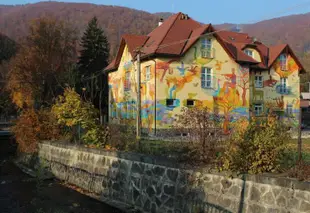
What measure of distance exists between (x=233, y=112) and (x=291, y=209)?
24177 millimetres

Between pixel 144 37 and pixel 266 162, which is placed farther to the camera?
pixel 144 37

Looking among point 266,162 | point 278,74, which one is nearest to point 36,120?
point 266,162

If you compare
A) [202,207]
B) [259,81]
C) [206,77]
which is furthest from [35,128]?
[259,81]

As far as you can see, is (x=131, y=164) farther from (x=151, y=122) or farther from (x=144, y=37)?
(x=144, y=37)

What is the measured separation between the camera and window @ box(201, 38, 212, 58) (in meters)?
28.6

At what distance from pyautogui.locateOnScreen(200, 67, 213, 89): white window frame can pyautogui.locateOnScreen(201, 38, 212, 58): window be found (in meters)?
1.08

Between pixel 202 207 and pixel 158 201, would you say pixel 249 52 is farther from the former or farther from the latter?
pixel 202 207

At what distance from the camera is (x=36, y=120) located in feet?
60.7

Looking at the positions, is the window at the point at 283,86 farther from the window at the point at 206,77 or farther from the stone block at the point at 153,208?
the stone block at the point at 153,208

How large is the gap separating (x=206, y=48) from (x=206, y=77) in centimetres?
240

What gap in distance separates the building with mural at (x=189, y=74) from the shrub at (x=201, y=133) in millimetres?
14891

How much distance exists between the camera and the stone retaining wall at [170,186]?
6.51 m

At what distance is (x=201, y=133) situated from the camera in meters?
8.77

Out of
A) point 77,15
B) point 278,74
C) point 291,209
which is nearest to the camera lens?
point 291,209
